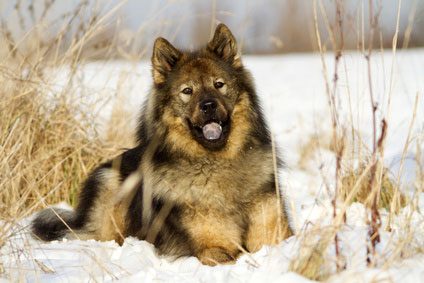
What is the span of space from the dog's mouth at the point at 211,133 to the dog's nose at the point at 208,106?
88 mm

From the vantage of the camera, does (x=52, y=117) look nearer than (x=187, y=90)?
No

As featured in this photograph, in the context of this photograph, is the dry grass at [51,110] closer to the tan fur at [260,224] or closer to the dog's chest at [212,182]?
the dog's chest at [212,182]

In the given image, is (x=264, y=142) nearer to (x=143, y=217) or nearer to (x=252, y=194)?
(x=252, y=194)

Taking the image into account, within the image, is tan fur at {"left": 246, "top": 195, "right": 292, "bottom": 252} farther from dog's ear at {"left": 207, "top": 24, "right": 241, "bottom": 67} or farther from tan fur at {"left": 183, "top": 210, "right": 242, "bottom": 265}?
dog's ear at {"left": 207, "top": 24, "right": 241, "bottom": 67}

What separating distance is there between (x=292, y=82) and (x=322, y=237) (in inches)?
408

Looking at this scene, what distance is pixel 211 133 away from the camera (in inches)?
141

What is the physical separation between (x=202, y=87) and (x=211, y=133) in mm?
370

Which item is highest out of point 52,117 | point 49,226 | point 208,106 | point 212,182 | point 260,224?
point 208,106

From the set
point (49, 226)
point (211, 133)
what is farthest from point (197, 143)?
point (49, 226)

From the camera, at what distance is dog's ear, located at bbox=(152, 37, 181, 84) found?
3.73 meters

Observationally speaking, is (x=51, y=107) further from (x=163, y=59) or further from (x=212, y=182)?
(x=212, y=182)

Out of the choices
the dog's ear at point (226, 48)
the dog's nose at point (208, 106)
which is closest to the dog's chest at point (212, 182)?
the dog's nose at point (208, 106)

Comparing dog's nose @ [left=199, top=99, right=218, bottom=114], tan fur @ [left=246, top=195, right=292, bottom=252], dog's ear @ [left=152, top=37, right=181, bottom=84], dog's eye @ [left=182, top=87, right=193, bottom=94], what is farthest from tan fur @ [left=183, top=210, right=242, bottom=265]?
dog's ear @ [left=152, top=37, right=181, bottom=84]

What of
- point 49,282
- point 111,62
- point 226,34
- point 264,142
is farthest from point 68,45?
point 49,282
